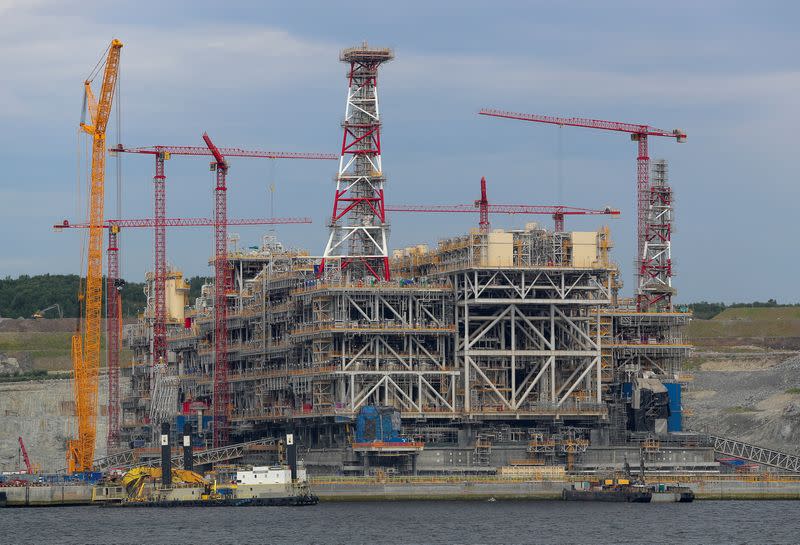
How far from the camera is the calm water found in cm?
15288

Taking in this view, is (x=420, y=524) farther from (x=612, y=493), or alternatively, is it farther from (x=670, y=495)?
(x=670, y=495)

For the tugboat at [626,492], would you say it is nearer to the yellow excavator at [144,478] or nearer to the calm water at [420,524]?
the calm water at [420,524]

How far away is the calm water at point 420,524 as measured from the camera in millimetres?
152875

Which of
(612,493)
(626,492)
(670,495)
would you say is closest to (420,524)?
(612,493)

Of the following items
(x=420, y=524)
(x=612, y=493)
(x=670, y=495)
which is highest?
(x=612, y=493)

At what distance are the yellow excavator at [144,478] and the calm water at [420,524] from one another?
361 centimetres

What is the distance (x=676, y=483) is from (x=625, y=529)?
3685 centimetres

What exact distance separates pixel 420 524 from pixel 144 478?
129 feet

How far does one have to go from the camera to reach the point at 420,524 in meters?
164

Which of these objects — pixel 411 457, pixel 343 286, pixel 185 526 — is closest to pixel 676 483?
pixel 411 457

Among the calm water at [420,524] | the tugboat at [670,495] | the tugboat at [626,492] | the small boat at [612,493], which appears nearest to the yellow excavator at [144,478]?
the calm water at [420,524]

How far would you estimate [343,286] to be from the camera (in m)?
199

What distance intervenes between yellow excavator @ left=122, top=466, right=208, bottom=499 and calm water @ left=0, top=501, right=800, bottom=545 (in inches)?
142

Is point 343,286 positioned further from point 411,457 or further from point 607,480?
point 607,480
